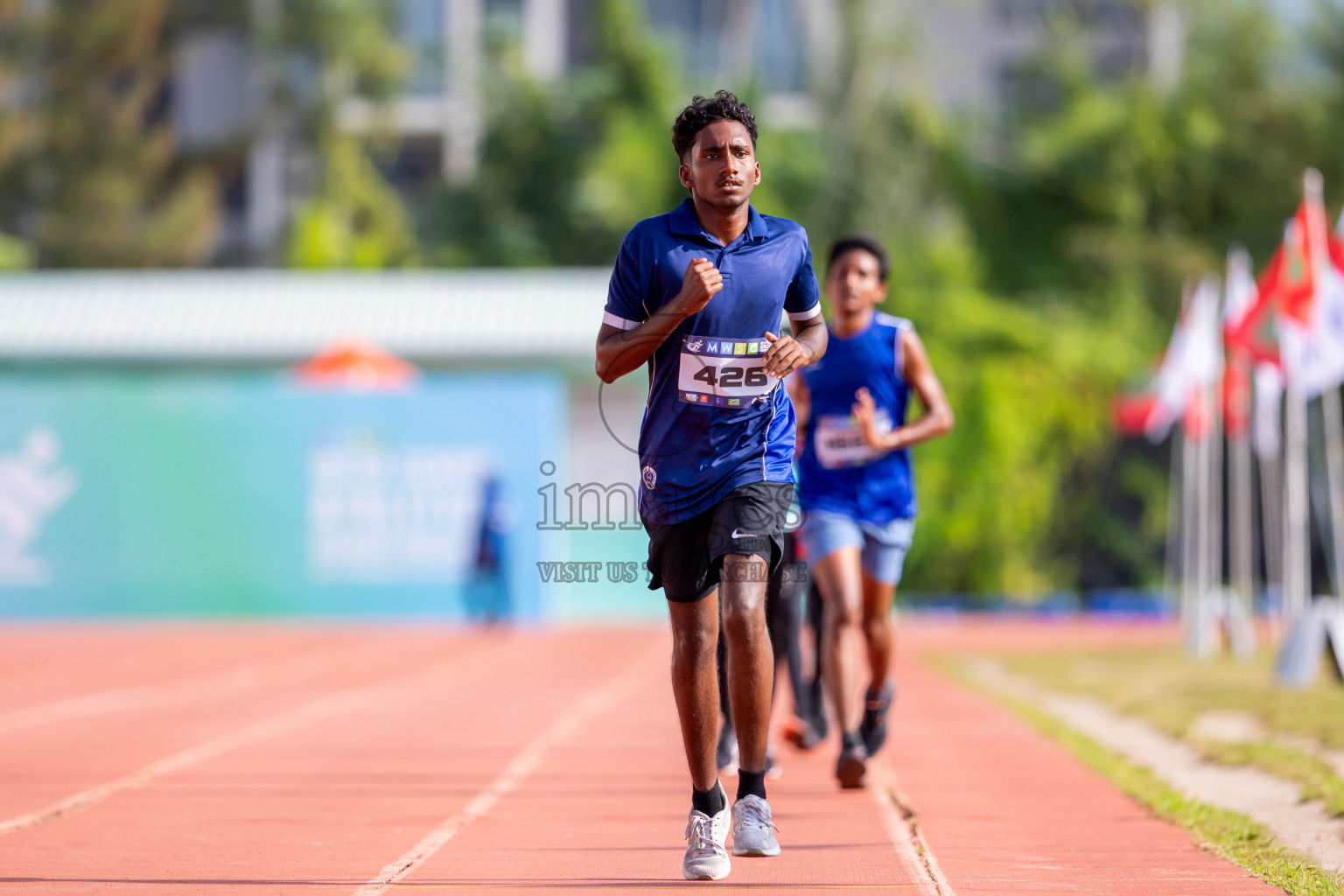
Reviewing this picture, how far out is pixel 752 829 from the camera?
4.77 m

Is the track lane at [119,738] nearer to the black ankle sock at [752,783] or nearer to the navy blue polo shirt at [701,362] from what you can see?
the black ankle sock at [752,783]

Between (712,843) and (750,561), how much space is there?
759mm

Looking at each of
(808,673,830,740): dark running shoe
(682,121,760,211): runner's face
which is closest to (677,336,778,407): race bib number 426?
(682,121,760,211): runner's face

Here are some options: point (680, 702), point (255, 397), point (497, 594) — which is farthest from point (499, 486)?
point (680, 702)

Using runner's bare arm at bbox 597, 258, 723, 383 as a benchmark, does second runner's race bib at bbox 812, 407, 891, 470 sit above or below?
below

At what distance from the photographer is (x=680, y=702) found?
4.75 meters

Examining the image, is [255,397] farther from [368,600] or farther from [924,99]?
[924,99]

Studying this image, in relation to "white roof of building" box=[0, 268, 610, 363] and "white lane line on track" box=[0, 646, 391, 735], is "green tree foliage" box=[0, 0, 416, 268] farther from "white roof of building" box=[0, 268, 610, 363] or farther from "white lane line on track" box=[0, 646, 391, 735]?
"white lane line on track" box=[0, 646, 391, 735]

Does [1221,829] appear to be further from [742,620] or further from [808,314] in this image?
[808,314]

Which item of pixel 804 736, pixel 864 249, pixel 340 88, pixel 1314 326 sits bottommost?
pixel 804 736

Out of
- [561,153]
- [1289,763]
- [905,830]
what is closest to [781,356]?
[905,830]

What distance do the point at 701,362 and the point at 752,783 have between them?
3.82 feet

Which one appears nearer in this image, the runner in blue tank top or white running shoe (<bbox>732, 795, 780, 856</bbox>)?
white running shoe (<bbox>732, 795, 780, 856</bbox>)

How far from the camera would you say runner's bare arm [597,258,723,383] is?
4555 millimetres
